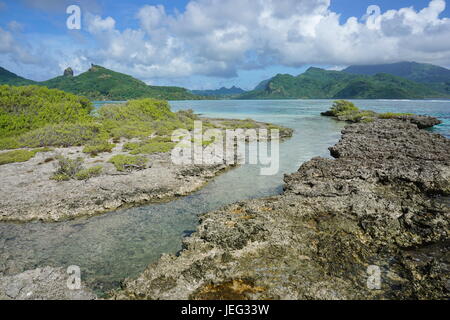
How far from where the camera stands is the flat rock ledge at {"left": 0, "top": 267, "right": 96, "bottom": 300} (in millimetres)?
8953

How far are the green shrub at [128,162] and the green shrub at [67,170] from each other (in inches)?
114

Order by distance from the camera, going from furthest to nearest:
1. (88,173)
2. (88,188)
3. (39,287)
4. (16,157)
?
(16,157), (88,173), (88,188), (39,287)

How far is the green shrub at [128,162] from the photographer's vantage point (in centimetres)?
2278

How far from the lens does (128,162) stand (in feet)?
77.3

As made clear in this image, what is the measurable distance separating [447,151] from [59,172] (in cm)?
3660

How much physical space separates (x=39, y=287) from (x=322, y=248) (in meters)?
11.1

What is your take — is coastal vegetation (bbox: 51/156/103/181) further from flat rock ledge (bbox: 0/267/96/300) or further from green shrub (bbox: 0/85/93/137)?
green shrub (bbox: 0/85/93/137)

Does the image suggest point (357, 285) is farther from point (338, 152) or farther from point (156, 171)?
point (338, 152)

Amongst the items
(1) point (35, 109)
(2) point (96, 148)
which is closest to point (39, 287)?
(2) point (96, 148)

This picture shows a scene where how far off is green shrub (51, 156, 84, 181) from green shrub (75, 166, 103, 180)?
473mm

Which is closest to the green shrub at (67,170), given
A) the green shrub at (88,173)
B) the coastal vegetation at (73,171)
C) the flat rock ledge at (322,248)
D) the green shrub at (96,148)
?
the coastal vegetation at (73,171)

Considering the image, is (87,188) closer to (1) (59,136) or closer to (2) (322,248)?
(2) (322,248)

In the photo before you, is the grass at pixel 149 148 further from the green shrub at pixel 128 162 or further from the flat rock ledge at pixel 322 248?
the flat rock ledge at pixel 322 248

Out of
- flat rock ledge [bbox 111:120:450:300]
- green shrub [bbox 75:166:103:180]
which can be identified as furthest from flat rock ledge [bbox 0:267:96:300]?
green shrub [bbox 75:166:103:180]
